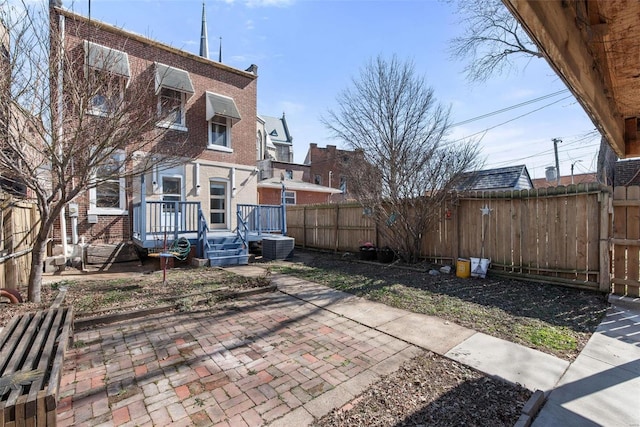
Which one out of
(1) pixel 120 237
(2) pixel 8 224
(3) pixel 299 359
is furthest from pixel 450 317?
(1) pixel 120 237

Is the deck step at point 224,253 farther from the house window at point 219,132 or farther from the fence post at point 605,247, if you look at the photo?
the fence post at point 605,247

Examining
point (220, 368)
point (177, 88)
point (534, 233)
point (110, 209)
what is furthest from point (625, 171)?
point (110, 209)

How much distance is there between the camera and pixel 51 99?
4488mm

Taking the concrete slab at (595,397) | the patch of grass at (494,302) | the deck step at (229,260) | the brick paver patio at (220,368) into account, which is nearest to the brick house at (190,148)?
the deck step at (229,260)

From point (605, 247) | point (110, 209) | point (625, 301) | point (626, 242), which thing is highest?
point (110, 209)

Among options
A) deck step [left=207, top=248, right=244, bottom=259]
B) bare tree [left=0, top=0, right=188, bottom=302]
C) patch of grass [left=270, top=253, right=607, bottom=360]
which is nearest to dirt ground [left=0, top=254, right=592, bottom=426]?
patch of grass [left=270, top=253, right=607, bottom=360]

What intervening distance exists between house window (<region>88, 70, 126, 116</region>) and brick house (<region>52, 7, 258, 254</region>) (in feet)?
10.1

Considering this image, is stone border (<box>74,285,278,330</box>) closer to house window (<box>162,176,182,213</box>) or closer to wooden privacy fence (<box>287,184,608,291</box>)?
wooden privacy fence (<box>287,184,608,291</box>)

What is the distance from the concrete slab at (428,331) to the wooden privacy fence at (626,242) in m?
3.36

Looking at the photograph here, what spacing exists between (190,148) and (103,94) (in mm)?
5670

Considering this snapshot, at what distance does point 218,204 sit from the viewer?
38.6 feet

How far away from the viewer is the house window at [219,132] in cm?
1147

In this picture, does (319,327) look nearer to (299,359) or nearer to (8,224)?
(299,359)

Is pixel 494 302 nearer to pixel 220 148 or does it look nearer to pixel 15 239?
pixel 15 239
